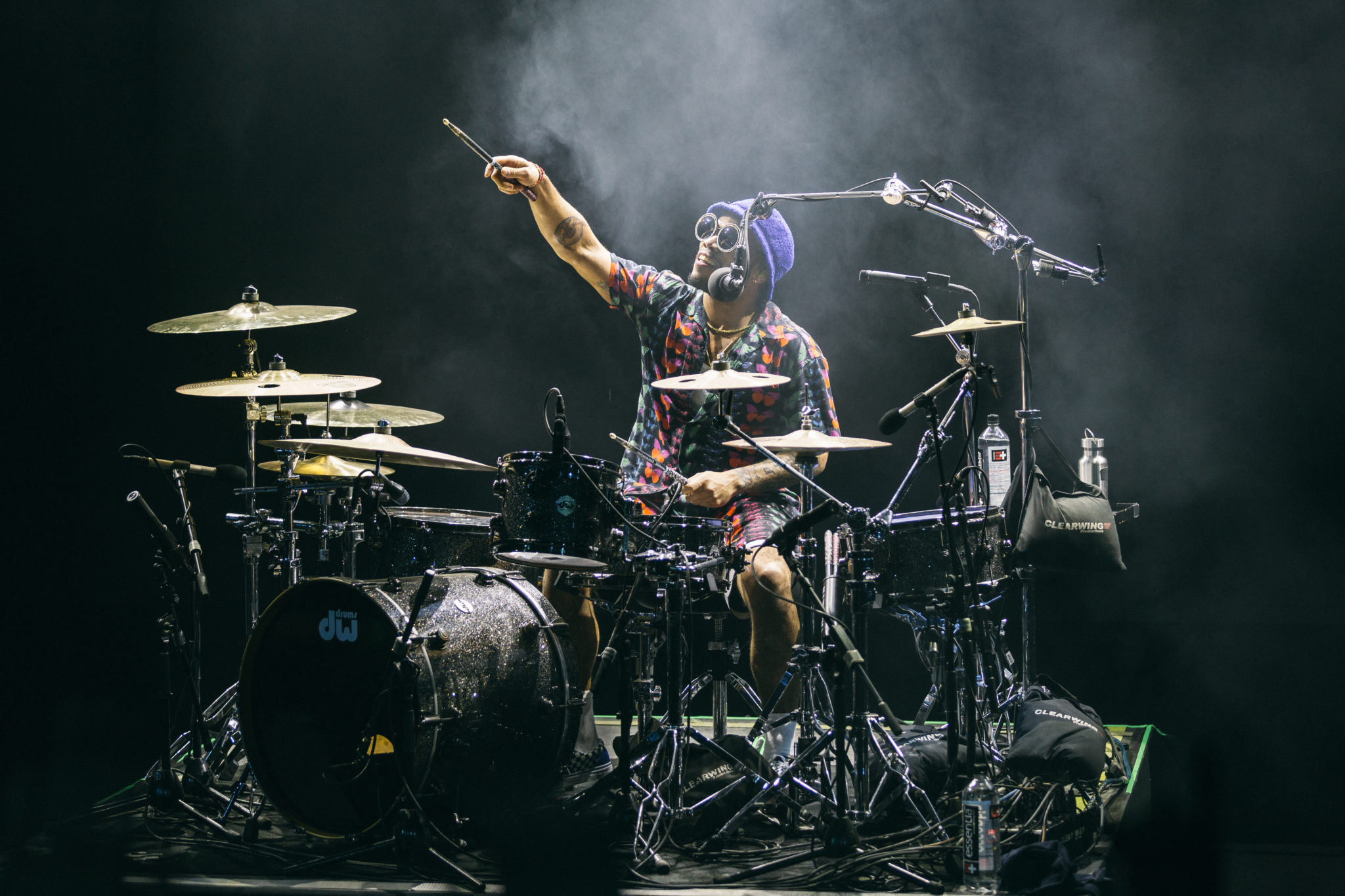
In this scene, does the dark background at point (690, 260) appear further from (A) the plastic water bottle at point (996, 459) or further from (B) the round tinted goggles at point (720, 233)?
(A) the plastic water bottle at point (996, 459)

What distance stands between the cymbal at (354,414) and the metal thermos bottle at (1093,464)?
256 centimetres

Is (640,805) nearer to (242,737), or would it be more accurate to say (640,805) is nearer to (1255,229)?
(242,737)

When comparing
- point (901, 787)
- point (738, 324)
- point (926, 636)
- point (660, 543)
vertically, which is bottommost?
point (901, 787)

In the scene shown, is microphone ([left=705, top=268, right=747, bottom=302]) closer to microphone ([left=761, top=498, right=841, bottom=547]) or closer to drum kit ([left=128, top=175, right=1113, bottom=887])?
drum kit ([left=128, top=175, right=1113, bottom=887])

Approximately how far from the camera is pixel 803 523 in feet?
9.21

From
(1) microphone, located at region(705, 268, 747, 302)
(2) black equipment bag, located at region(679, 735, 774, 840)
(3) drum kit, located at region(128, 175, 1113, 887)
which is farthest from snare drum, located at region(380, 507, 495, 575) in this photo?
(1) microphone, located at region(705, 268, 747, 302)

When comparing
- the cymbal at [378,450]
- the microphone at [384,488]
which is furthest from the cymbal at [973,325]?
the microphone at [384,488]

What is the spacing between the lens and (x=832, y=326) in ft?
15.4

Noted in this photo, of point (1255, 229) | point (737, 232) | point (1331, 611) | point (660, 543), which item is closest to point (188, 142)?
point (737, 232)

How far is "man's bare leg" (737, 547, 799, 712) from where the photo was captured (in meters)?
3.70

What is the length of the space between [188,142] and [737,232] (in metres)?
2.61

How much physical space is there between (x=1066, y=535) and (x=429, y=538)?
7.32ft

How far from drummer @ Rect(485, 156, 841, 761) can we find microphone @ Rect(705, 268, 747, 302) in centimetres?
5

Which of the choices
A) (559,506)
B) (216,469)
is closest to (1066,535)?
(559,506)
